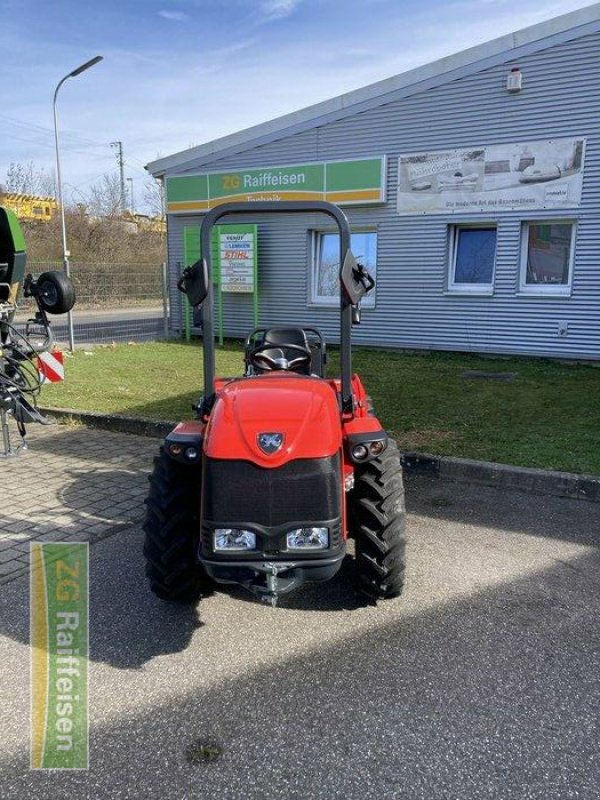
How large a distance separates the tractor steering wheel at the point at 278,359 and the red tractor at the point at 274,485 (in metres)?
0.10

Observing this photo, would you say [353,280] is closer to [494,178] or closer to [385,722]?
[385,722]

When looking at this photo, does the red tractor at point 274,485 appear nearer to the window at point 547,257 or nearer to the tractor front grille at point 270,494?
the tractor front grille at point 270,494

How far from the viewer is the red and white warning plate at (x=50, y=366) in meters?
6.33

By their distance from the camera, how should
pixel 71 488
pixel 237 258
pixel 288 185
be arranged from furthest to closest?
1. pixel 237 258
2. pixel 288 185
3. pixel 71 488

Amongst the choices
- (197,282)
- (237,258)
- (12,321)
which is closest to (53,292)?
(12,321)

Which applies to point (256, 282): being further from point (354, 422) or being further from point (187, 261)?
point (354, 422)

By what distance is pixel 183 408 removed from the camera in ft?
25.2

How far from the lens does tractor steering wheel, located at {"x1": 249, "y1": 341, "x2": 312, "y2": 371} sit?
4160mm

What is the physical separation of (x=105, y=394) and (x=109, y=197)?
108ft

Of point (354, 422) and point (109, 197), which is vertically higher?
point (109, 197)

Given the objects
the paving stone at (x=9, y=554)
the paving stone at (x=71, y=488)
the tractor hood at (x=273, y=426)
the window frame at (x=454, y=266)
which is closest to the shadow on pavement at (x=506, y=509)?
the tractor hood at (x=273, y=426)

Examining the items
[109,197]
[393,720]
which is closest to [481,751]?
[393,720]

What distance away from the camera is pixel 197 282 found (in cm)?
331
